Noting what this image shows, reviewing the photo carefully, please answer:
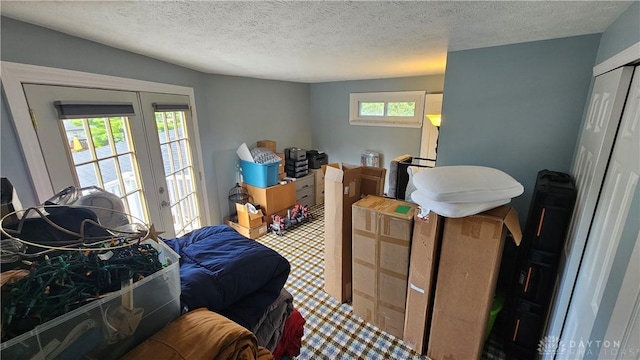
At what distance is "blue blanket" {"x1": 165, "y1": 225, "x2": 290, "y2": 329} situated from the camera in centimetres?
91

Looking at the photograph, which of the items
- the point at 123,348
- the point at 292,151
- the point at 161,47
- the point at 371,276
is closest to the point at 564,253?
the point at 371,276

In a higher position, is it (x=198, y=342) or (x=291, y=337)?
(x=198, y=342)

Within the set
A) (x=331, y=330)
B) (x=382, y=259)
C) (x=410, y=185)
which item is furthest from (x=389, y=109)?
(x=331, y=330)

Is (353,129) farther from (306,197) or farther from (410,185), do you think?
(410,185)

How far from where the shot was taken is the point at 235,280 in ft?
3.20

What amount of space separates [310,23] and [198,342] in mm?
1396

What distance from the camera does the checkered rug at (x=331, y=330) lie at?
5.87 feet

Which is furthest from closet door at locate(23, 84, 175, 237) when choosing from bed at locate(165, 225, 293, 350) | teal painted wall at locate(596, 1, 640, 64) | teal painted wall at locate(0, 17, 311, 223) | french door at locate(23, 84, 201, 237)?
teal painted wall at locate(596, 1, 640, 64)

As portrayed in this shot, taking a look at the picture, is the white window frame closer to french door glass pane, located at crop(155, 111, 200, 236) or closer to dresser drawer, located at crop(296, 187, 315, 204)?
dresser drawer, located at crop(296, 187, 315, 204)

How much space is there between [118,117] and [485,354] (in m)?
3.19

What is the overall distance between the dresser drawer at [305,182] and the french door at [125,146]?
166cm

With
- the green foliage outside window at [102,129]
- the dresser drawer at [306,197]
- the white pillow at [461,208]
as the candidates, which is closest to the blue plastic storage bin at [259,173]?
the dresser drawer at [306,197]

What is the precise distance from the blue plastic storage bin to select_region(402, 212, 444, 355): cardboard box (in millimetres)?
2338

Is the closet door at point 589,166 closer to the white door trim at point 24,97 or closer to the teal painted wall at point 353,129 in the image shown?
the teal painted wall at point 353,129
